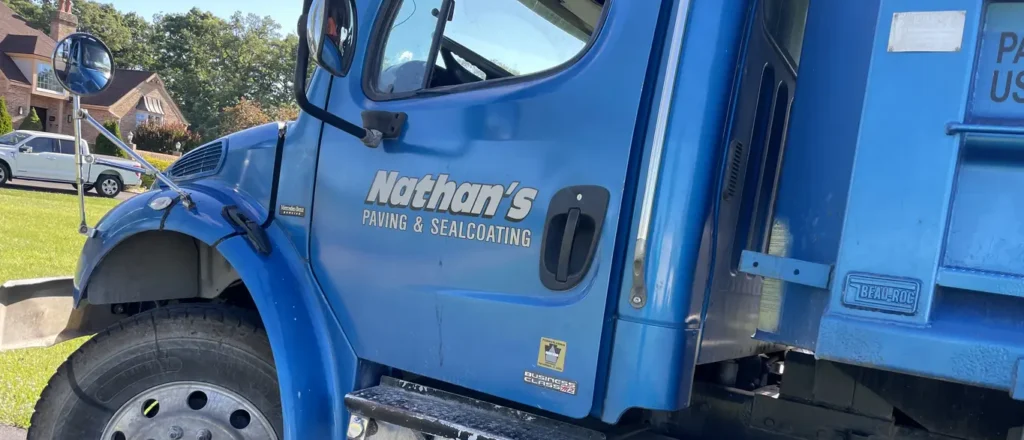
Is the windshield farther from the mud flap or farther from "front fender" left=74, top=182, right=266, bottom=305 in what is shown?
"front fender" left=74, top=182, right=266, bottom=305

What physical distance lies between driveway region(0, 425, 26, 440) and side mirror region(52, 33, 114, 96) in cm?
227

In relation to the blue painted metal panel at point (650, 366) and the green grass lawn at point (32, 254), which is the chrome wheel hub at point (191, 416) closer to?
the blue painted metal panel at point (650, 366)

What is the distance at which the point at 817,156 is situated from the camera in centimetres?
196

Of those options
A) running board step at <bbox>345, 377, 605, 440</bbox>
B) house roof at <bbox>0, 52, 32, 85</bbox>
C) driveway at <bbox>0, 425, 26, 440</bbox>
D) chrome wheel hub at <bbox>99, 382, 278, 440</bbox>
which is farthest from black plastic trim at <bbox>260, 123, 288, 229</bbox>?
house roof at <bbox>0, 52, 32, 85</bbox>

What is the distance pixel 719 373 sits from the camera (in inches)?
105

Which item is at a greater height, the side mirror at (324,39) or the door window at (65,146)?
the side mirror at (324,39)

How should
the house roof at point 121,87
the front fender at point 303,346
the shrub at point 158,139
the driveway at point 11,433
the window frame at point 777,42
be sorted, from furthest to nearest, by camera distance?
the house roof at point 121,87, the shrub at point 158,139, the driveway at point 11,433, the front fender at point 303,346, the window frame at point 777,42

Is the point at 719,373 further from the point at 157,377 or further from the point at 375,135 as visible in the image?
the point at 157,377

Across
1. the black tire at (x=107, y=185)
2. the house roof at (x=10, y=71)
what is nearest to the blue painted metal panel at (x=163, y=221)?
the black tire at (x=107, y=185)

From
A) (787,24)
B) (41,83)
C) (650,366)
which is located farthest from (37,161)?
(41,83)

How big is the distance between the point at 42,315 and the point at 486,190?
2.32 m

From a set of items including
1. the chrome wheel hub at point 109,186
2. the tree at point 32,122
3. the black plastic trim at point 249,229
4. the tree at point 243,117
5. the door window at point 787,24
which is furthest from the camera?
the tree at point 243,117

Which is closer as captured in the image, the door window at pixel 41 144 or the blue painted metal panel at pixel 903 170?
the blue painted metal panel at pixel 903 170

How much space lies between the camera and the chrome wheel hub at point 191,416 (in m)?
2.62
